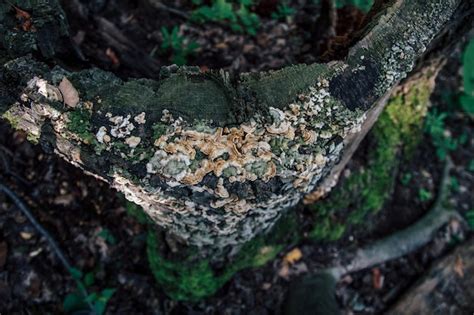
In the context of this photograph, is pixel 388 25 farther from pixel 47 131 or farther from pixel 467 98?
pixel 467 98

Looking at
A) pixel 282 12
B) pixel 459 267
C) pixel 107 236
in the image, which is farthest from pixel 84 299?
pixel 459 267

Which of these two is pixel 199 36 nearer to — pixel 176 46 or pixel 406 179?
pixel 176 46

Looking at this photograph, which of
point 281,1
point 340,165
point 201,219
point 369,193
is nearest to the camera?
point 201,219

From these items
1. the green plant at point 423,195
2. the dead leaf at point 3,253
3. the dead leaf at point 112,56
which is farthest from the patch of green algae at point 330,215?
the dead leaf at point 112,56

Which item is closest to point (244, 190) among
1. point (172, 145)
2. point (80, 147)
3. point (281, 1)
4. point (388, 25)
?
point (172, 145)

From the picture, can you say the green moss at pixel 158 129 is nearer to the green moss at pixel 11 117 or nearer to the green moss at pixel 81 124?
the green moss at pixel 81 124

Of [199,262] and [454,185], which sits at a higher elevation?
[454,185]
